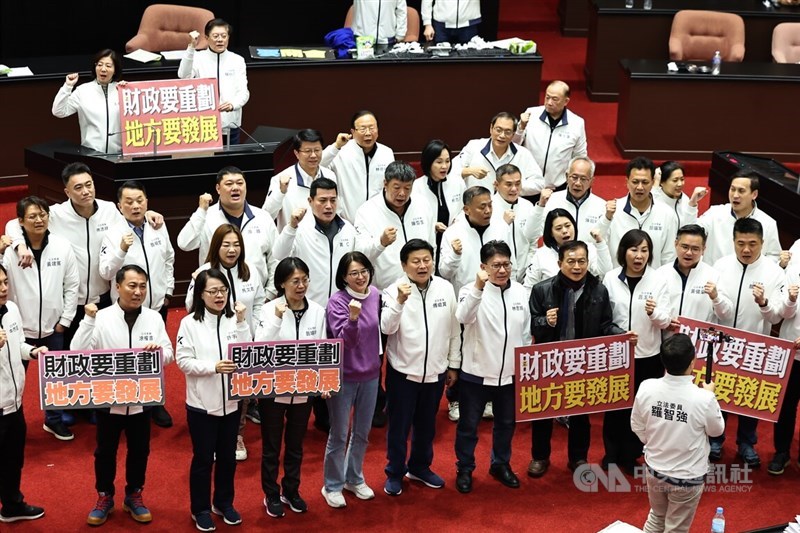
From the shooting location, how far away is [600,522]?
21.8ft

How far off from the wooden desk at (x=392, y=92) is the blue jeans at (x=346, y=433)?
4.52 m

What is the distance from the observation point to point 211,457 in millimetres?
6234

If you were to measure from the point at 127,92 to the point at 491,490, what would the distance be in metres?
3.58

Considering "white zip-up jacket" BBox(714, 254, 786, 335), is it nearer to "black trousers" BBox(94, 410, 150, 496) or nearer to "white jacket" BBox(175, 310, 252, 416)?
"white jacket" BBox(175, 310, 252, 416)

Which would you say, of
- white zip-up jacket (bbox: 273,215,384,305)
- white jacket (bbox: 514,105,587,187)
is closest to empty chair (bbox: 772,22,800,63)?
white jacket (bbox: 514,105,587,187)

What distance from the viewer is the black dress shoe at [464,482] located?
6.84 metres

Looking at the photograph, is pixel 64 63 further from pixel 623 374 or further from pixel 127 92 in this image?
pixel 623 374

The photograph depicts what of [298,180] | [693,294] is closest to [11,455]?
[298,180]

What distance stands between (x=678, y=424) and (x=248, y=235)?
2.81 metres

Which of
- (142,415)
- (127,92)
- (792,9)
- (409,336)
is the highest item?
(792,9)

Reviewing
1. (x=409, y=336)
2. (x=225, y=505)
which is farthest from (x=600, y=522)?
(x=225, y=505)

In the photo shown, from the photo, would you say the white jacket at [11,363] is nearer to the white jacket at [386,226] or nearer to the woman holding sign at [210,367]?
the woman holding sign at [210,367]

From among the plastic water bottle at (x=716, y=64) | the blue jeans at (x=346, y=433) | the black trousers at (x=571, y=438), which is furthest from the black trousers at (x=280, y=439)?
the plastic water bottle at (x=716, y=64)

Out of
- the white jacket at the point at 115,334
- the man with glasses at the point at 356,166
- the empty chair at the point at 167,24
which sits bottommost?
the white jacket at the point at 115,334
